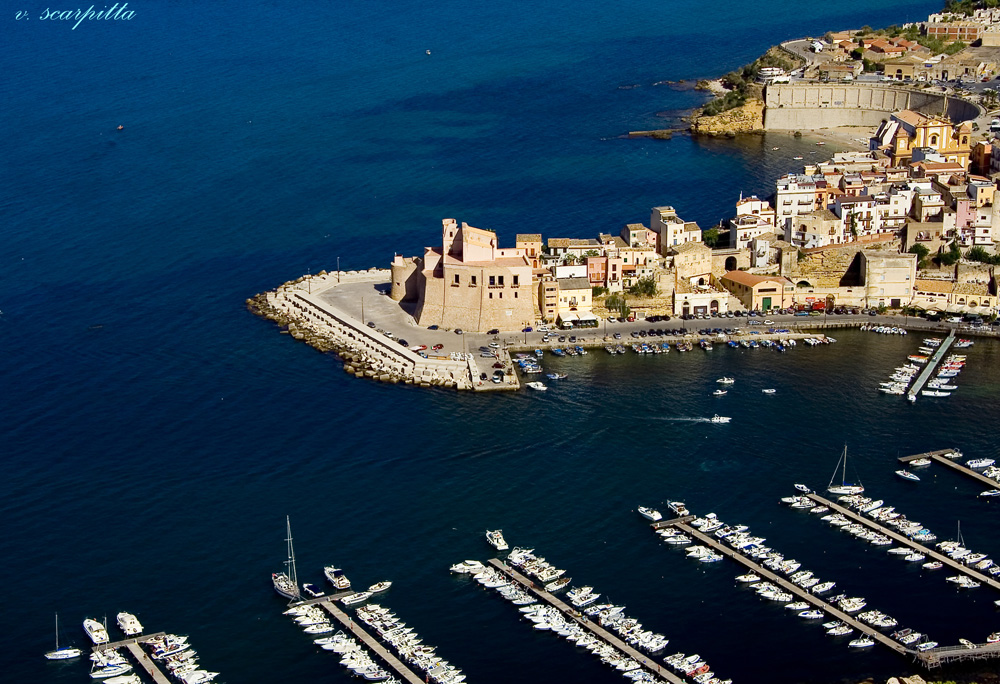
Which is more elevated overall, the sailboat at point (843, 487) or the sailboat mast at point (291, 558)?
the sailboat at point (843, 487)

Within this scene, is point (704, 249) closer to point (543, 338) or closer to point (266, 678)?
point (543, 338)

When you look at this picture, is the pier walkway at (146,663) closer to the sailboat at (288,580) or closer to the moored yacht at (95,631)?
the moored yacht at (95,631)

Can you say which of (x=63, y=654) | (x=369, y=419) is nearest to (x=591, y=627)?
(x=63, y=654)

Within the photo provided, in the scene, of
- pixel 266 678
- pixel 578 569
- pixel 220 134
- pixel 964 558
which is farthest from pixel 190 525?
pixel 220 134

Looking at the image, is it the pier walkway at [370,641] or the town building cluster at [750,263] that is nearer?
the pier walkway at [370,641]

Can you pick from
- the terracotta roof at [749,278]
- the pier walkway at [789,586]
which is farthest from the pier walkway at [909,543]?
the terracotta roof at [749,278]

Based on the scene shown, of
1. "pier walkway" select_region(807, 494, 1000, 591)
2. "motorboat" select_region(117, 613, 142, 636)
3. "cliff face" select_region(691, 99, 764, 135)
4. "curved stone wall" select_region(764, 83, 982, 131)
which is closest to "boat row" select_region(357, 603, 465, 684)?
"motorboat" select_region(117, 613, 142, 636)

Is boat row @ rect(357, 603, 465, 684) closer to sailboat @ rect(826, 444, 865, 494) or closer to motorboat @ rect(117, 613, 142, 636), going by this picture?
motorboat @ rect(117, 613, 142, 636)

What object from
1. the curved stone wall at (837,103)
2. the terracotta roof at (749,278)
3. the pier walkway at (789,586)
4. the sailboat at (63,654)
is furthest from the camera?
the curved stone wall at (837,103)
